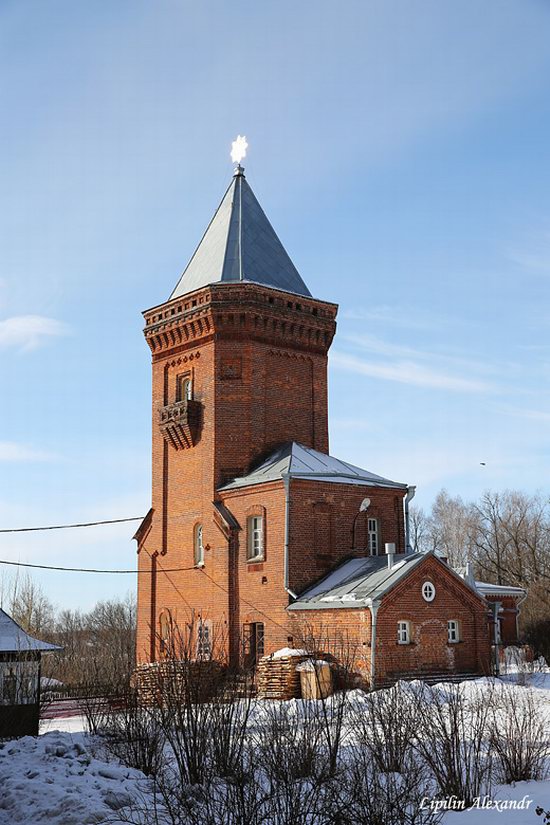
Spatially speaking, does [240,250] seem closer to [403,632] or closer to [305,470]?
[305,470]

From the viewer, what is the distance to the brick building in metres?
24.4

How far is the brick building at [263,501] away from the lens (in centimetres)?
2441

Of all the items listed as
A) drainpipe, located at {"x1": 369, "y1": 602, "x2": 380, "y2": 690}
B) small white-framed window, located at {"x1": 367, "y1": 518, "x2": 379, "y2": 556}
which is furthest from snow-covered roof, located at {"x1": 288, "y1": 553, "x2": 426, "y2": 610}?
small white-framed window, located at {"x1": 367, "y1": 518, "x2": 379, "y2": 556}

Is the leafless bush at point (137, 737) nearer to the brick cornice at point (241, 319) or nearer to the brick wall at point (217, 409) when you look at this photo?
the brick wall at point (217, 409)

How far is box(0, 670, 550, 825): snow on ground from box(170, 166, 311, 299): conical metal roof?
63.4 ft

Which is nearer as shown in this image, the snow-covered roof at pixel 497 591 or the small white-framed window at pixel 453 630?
the small white-framed window at pixel 453 630

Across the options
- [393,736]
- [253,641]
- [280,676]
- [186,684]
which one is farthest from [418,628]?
[186,684]

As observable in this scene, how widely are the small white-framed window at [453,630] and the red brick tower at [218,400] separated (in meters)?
6.23

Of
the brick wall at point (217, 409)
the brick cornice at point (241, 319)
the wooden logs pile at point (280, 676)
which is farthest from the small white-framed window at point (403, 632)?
the brick cornice at point (241, 319)

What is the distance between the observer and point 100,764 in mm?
11898

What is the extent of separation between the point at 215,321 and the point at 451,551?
3709cm

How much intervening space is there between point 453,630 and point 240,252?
46.4 feet

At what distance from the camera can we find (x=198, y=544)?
28891mm

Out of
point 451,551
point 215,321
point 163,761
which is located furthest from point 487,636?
point 451,551
